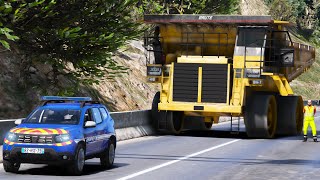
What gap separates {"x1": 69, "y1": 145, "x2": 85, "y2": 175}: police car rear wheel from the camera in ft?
47.7

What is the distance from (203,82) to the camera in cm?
2723

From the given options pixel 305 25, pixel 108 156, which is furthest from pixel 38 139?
pixel 305 25

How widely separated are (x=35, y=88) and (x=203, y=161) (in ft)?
45.4

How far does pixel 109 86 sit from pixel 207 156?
1875cm

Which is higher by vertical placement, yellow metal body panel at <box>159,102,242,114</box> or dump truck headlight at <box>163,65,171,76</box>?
dump truck headlight at <box>163,65,171,76</box>

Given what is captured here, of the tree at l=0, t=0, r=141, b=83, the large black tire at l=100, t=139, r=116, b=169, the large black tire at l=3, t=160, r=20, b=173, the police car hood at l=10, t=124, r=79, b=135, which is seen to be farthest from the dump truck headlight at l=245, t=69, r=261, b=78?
the large black tire at l=3, t=160, r=20, b=173

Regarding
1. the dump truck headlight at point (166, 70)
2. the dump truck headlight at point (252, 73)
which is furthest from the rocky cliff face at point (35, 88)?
the dump truck headlight at point (252, 73)

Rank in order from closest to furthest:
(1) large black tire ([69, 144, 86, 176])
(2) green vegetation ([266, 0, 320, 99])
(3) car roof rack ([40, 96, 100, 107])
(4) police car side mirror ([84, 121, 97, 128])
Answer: (1) large black tire ([69, 144, 86, 176]) → (4) police car side mirror ([84, 121, 97, 128]) → (3) car roof rack ([40, 96, 100, 107]) → (2) green vegetation ([266, 0, 320, 99])

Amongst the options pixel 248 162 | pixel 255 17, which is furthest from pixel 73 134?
pixel 255 17

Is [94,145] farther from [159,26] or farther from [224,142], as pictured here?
[159,26]

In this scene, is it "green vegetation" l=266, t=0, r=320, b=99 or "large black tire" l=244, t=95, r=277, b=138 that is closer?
"large black tire" l=244, t=95, r=277, b=138

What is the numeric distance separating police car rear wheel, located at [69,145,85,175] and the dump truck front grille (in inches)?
495

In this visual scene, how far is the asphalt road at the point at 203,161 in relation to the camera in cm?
1520

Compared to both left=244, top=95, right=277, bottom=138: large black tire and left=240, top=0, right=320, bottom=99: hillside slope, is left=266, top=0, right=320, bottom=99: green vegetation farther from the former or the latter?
left=244, top=95, right=277, bottom=138: large black tire
